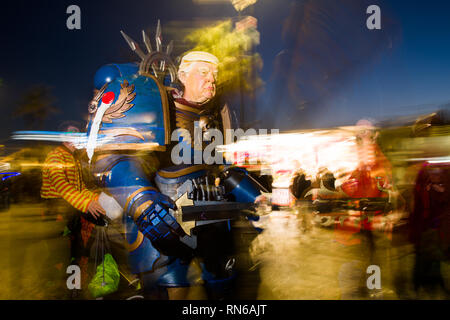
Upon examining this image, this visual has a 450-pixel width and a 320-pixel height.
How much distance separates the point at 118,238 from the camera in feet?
4.70

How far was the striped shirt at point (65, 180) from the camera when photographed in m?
1.41

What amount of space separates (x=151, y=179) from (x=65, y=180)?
434mm

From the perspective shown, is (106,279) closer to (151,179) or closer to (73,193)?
(73,193)

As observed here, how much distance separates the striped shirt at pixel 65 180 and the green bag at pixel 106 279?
1.05 feet

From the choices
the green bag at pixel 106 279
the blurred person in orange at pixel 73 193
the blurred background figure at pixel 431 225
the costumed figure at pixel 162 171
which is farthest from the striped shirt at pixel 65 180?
the blurred background figure at pixel 431 225

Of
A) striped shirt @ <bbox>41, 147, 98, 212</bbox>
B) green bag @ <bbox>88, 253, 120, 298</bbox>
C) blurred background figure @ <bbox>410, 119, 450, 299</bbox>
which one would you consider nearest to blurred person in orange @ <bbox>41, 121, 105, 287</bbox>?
striped shirt @ <bbox>41, 147, 98, 212</bbox>

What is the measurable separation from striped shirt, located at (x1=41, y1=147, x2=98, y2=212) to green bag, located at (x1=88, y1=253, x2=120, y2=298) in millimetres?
321

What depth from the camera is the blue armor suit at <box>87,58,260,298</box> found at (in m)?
1.29

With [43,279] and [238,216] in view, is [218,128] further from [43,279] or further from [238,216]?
[43,279]

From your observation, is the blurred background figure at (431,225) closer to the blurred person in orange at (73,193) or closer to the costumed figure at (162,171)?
the costumed figure at (162,171)

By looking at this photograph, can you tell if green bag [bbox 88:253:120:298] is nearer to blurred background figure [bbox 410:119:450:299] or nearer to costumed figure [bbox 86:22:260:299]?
costumed figure [bbox 86:22:260:299]
